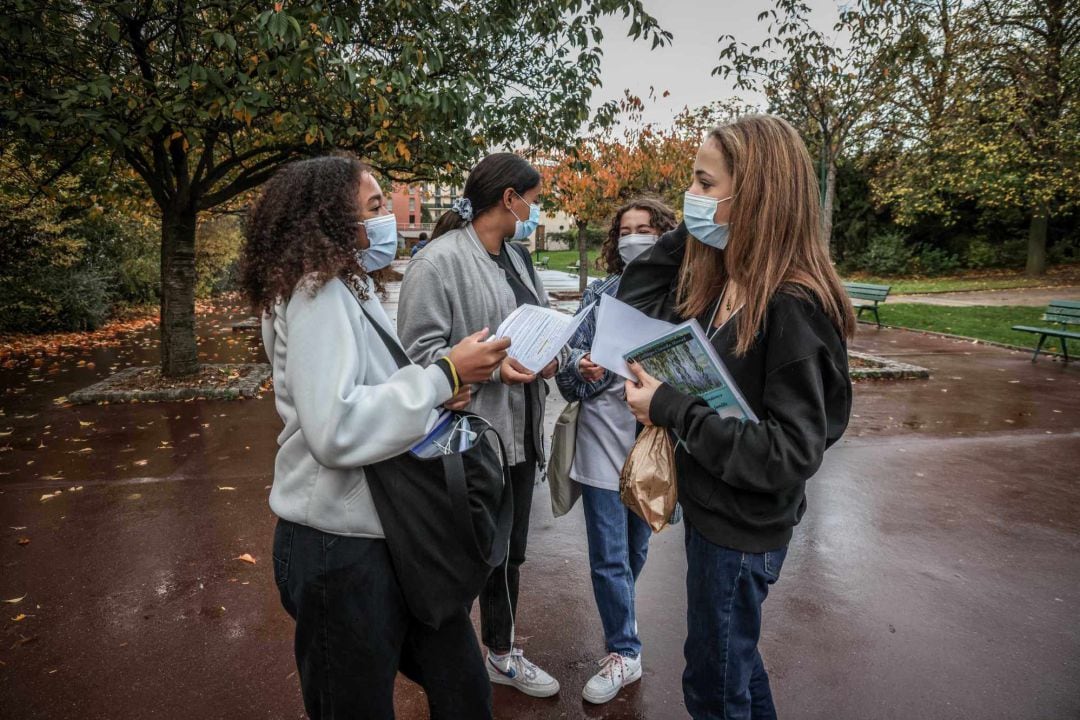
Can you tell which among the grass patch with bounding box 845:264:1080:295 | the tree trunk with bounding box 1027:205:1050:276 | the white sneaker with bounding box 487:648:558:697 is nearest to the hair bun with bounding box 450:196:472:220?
the white sneaker with bounding box 487:648:558:697

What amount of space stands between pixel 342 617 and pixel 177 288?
8.00 metres

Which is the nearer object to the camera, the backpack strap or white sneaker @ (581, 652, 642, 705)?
the backpack strap

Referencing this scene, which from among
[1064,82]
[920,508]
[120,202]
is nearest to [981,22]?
[1064,82]

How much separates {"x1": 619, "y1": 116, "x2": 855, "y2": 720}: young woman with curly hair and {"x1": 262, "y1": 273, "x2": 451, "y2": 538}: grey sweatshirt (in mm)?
689

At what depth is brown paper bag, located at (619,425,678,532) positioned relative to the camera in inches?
78.0

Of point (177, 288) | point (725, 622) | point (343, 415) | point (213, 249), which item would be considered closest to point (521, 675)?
point (725, 622)

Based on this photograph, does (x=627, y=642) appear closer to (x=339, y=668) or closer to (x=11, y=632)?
(x=339, y=668)

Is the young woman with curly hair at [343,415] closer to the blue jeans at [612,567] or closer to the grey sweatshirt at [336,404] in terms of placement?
the grey sweatshirt at [336,404]

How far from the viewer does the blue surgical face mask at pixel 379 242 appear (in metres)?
1.96

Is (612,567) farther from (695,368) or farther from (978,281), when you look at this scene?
(978,281)

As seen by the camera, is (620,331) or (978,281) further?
(978,281)

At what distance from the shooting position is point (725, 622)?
1.83 metres

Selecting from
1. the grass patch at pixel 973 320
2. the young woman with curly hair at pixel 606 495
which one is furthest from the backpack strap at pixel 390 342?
the grass patch at pixel 973 320

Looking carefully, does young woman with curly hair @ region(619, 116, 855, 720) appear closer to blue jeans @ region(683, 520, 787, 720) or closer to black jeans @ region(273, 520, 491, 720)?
blue jeans @ region(683, 520, 787, 720)
